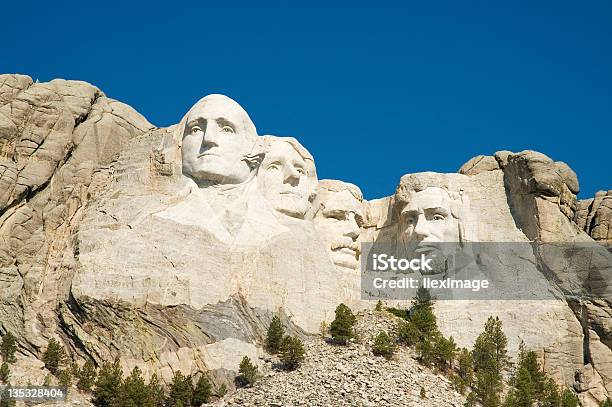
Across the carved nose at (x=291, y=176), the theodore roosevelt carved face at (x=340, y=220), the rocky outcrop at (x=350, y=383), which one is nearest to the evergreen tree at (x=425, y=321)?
the rocky outcrop at (x=350, y=383)

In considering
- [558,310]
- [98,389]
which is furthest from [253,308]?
[558,310]

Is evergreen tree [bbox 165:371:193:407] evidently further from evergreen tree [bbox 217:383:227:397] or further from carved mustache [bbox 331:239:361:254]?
carved mustache [bbox 331:239:361:254]

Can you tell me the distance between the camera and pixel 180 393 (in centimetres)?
4200

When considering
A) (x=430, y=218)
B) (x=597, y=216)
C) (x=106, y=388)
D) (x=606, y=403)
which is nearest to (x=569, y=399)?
(x=606, y=403)

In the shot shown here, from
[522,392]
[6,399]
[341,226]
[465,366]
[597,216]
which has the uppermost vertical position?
[597,216]

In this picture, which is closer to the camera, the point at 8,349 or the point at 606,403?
the point at 8,349

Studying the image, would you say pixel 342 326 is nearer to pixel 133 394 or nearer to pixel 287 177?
pixel 287 177

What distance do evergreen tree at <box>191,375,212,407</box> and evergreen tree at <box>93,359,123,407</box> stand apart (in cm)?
181

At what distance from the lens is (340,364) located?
43.6m

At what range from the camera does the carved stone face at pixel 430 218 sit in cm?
4959

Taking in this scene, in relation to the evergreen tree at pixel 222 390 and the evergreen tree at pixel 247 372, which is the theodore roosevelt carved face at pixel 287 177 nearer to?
the evergreen tree at pixel 247 372

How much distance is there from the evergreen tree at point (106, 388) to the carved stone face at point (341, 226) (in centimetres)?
929

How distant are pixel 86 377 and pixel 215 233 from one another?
575cm

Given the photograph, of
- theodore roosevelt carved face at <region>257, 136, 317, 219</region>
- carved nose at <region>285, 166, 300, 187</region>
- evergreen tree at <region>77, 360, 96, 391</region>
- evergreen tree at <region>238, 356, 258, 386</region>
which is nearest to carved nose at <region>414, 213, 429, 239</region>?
Answer: theodore roosevelt carved face at <region>257, 136, 317, 219</region>
